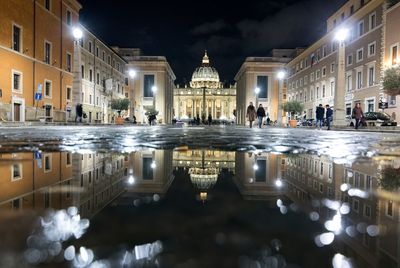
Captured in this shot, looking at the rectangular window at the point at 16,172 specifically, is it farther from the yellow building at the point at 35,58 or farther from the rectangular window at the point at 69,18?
the rectangular window at the point at 69,18

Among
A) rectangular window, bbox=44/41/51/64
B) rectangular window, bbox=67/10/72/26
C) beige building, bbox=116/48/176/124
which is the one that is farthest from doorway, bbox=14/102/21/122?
beige building, bbox=116/48/176/124

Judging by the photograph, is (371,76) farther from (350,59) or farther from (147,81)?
(147,81)

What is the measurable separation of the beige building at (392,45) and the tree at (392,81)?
3.20m

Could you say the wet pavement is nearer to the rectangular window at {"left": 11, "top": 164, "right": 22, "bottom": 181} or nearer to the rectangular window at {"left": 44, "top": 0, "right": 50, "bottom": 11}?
the rectangular window at {"left": 11, "top": 164, "right": 22, "bottom": 181}

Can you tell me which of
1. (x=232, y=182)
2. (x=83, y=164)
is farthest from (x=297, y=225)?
(x=83, y=164)

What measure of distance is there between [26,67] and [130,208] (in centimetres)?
3409

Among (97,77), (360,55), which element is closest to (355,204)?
(360,55)

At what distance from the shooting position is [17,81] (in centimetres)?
3098

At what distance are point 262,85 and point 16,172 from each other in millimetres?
82723

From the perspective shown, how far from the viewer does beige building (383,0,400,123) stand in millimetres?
34281

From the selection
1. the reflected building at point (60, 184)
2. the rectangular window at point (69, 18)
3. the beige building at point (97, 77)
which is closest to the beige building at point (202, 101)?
the beige building at point (97, 77)

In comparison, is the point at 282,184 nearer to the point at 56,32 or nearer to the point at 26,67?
the point at 26,67

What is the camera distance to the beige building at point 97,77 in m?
48.4

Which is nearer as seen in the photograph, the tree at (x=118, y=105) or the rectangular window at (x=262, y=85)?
the tree at (x=118, y=105)
